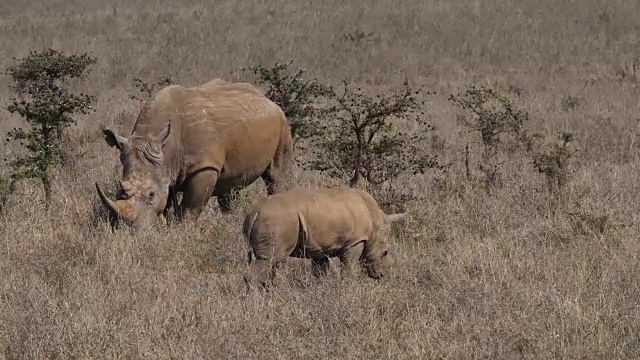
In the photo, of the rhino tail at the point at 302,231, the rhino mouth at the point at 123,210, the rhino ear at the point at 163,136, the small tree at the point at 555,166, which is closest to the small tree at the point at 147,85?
the rhino ear at the point at 163,136

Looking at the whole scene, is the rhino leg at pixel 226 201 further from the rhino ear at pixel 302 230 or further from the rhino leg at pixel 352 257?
the rhino ear at pixel 302 230

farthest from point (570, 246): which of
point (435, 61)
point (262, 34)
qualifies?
point (262, 34)

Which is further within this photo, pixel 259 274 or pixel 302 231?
pixel 302 231

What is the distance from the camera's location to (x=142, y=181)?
273 inches

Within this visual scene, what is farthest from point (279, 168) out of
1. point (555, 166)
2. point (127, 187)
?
point (555, 166)

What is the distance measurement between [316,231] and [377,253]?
0.70 meters

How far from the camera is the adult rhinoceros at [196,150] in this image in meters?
6.96

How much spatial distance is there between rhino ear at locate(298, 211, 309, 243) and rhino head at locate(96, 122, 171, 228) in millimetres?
1727

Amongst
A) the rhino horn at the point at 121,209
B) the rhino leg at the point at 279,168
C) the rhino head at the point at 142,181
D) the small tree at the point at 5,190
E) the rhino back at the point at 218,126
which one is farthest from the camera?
the rhino leg at the point at 279,168

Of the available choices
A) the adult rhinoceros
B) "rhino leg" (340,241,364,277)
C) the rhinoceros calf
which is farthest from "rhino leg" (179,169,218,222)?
"rhino leg" (340,241,364,277)

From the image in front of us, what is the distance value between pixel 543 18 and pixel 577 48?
312 centimetres

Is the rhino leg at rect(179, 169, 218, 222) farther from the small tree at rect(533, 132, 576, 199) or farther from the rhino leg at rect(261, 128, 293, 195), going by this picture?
the small tree at rect(533, 132, 576, 199)

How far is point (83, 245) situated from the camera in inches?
259

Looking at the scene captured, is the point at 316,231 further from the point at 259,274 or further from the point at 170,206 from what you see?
the point at 170,206
